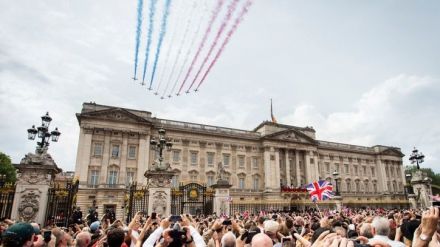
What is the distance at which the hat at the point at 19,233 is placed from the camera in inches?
104

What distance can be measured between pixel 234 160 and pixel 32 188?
37.8 m

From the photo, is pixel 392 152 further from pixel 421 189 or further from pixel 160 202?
pixel 160 202

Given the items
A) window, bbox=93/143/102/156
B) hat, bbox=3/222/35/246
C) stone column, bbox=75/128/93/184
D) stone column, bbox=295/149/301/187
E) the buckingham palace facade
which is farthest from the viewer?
stone column, bbox=295/149/301/187

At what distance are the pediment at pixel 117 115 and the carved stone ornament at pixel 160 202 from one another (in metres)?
27.7

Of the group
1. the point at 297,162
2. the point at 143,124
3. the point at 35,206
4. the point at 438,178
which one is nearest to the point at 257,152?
the point at 297,162

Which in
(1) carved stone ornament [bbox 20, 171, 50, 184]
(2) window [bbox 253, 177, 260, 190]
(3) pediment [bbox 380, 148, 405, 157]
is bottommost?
(1) carved stone ornament [bbox 20, 171, 50, 184]

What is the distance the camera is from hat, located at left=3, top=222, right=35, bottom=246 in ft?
8.69

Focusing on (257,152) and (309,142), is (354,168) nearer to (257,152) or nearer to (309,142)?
(309,142)

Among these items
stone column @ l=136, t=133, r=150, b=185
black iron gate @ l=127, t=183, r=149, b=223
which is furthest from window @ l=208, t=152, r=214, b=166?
black iron gate @ l=127, t=183, r=149, b=223

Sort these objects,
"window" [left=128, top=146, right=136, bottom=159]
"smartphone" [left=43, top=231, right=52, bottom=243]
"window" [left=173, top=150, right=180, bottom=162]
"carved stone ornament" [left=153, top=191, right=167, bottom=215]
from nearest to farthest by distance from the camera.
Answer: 1. "smartphone" [left=43, top=231, right=52, bottom=243]
2. "carved stone ornament" [left=153, top=191, right=167, bottom=215]
3. "window" [left=128, top=146, right=136, bottom=159]
4. "window" [left=173, top=150, right=180, bottom=162]

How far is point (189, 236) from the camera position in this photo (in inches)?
161

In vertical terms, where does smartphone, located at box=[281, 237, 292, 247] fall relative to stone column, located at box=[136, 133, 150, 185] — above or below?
below

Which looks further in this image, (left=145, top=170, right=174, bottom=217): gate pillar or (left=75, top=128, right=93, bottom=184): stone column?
(left=75, top=128, right=93, bottom=184): stone column

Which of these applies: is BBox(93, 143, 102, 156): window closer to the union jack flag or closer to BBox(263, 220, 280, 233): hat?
the union jack flag
